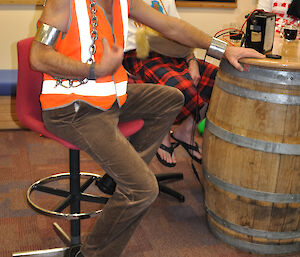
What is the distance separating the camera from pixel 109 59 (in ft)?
4.96

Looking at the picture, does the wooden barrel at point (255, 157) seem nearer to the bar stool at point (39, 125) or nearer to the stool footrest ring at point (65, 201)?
the bar stool at point (39, 125)

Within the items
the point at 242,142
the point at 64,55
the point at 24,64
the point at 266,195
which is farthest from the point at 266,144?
the point at 24,64

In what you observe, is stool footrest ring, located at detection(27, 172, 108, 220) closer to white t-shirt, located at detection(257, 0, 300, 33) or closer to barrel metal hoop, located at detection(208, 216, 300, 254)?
barrel metal hoop, located at detection(208, 216, 300, 254)

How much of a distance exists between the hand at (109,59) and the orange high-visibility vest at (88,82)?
16 cm

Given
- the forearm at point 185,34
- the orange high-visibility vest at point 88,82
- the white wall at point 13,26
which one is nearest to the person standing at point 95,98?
the orange high-visibility vest at point 88,82

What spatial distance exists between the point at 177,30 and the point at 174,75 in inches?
19.2

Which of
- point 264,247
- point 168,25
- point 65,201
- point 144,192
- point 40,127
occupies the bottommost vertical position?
point 264,247

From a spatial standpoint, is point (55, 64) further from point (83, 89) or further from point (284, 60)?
point (284, 60)

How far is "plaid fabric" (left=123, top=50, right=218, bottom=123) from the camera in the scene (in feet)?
8.35

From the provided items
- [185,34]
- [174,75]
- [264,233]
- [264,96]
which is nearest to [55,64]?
[185,34]

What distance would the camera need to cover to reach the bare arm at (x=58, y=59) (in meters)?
1.58

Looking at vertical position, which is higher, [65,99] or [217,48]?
[217,48]

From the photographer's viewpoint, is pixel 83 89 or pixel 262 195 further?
pixel 262 195

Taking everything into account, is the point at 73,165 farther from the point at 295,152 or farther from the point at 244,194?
the point at 295,152
